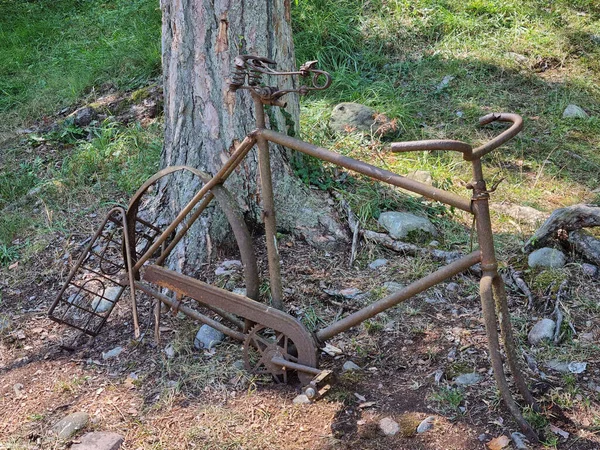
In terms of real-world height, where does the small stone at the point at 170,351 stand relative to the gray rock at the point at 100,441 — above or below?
above

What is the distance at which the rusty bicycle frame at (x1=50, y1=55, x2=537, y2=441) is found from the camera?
2381 mm

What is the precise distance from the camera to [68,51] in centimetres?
664

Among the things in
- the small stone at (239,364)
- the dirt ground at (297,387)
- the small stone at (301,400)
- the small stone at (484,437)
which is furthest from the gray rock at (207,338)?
the small stone at (484,437)

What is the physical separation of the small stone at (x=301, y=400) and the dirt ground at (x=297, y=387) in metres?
0.03

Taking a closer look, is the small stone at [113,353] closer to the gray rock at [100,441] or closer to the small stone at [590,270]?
the gray rock at [100,441]

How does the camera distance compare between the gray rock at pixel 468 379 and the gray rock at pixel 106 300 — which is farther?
the gray rock at pixel 106 300

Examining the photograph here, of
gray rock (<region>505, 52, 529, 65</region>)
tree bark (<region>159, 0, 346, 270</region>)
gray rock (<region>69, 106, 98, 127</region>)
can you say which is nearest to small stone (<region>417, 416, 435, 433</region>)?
tree bark (<region>159, 0, 346, 270</region>)

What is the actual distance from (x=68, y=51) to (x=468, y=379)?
17.9 ft

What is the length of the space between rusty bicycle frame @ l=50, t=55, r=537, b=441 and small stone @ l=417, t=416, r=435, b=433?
32 cm

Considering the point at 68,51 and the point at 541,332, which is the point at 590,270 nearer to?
the point at 541,332

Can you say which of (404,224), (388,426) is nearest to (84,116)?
(404,224)

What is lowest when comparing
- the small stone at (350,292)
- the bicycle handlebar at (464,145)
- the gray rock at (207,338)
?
the gray rock at (207,338)

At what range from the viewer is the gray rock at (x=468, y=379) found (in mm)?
2799

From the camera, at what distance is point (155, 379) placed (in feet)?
9.89
